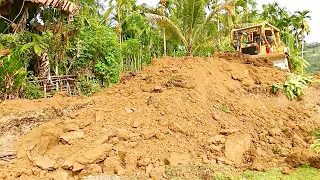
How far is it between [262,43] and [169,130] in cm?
716

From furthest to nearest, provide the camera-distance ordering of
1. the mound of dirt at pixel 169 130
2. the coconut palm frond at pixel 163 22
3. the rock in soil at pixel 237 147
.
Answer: the coconut palm frond at pixel 163 22 → the rock in soil at pixel 237 147 → the mound of dirt at pixel 169 130

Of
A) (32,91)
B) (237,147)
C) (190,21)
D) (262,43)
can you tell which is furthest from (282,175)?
(190,21)

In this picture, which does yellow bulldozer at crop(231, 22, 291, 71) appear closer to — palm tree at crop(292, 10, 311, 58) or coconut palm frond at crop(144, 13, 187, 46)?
coconut palm frond at crop(144, 13, 187, 46)

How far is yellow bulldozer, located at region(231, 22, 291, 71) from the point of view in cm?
1092

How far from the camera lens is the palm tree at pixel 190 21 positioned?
12898 mm

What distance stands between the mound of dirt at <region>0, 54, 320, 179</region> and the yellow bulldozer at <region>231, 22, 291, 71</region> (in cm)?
365

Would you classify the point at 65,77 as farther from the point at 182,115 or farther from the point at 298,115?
the point at 298,115

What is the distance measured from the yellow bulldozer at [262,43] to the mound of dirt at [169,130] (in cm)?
365

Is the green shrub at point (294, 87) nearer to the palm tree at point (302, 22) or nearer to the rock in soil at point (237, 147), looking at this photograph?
the rock in soil at point (237, 147)

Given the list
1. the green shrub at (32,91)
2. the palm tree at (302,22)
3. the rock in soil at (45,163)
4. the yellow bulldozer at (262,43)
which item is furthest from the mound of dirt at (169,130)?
the palm tree at (302,22)

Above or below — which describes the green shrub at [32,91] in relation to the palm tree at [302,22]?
below

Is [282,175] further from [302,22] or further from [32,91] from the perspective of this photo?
[302,22]

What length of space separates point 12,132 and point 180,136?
2.88 meters

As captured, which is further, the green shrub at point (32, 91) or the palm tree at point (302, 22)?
the palm tree at point (302, 22)
